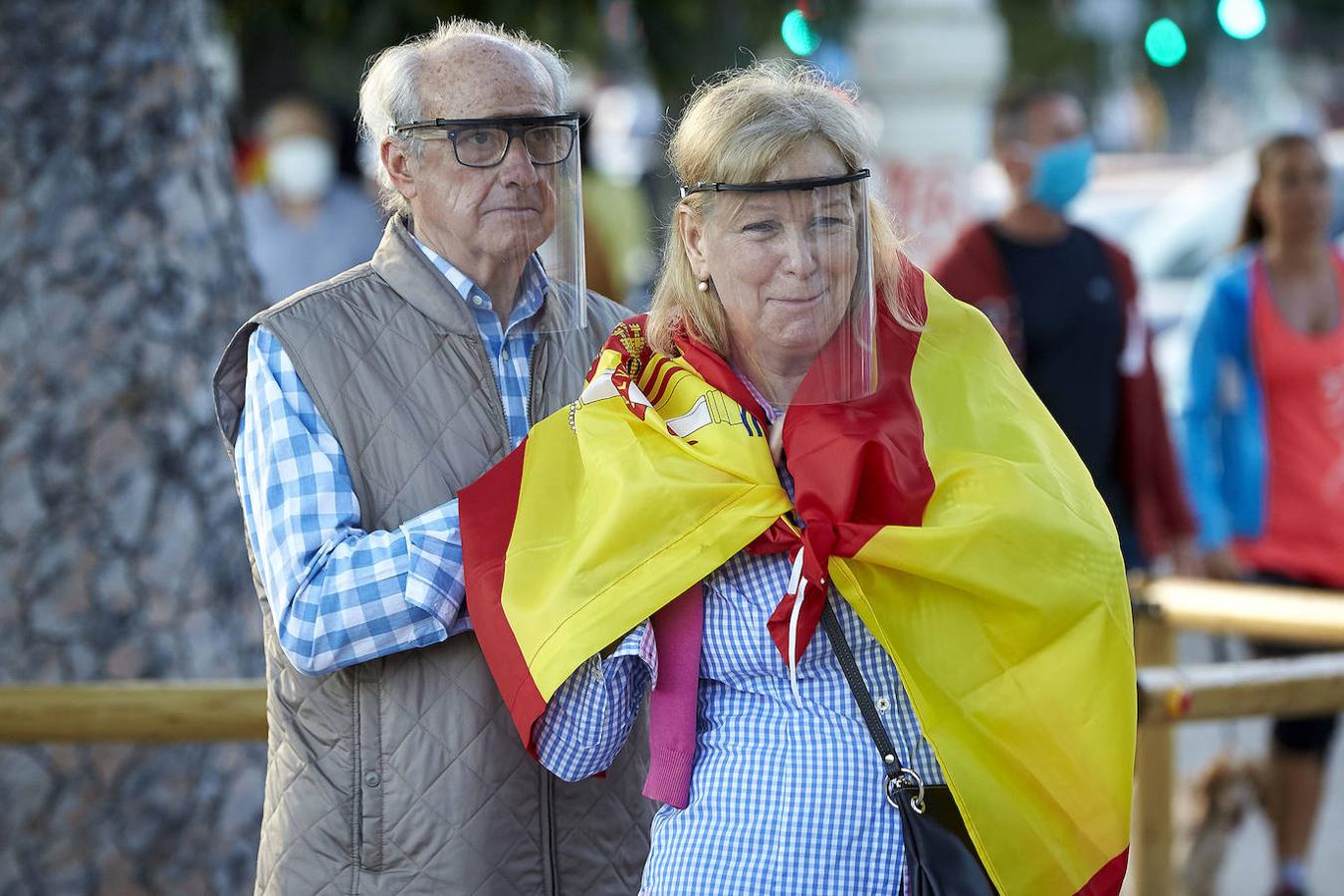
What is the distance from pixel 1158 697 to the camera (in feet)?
13.1

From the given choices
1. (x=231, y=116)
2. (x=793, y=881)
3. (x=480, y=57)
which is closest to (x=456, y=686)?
(x=793, y=881)

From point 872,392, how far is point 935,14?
7418 mm

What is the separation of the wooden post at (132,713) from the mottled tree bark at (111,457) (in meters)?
0.76

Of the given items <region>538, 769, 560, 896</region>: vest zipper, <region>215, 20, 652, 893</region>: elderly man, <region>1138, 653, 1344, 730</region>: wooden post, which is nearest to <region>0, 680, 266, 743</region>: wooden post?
<region>215, 20, 652, 893</region>: elderly man

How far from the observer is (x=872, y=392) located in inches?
93.5

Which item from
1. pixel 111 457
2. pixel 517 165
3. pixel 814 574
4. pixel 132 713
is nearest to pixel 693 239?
pixel 517 165

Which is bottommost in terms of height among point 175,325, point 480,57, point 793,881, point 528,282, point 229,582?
point 229,582

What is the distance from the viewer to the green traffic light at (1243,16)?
8836mm

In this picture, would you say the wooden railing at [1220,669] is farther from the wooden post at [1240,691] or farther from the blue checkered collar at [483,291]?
the blue checkered collar at [483,291]

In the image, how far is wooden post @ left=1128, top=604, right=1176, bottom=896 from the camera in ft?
15.6

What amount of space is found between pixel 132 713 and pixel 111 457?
98 centimetres

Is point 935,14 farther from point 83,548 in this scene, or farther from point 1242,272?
point 83,548

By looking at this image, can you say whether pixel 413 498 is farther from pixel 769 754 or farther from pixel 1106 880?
pixel 1106 880

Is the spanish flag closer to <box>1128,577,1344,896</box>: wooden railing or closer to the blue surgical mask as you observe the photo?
<box>1128,577,1344,896</box>: wooden railing
